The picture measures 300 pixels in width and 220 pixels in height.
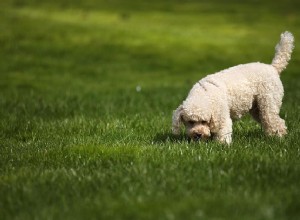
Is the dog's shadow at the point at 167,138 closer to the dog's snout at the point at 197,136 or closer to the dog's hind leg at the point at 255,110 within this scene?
the dog's snout at the point at 197,136

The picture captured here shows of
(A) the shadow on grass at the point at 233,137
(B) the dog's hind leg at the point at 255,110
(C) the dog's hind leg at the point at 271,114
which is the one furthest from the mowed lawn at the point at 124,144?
(B) the dog's hind leg at the point at 255,110

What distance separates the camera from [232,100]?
1042cm

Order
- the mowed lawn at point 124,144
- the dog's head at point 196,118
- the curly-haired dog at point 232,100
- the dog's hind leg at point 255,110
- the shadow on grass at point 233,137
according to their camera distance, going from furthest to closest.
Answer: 1. the dog's hind leg at point 255,110
2. the shadow on grass at point 233,137
3. the curly-haired dog at point 232,100
4. the dog's head at point 196,118
5. the mowed lawn at point 124,144

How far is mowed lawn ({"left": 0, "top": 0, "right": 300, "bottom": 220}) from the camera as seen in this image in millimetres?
6125

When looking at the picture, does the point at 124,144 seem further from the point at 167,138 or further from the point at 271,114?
the point at 271,114

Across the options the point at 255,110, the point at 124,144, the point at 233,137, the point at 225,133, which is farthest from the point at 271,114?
the point at 124,144

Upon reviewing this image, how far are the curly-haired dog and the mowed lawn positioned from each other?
368 mm

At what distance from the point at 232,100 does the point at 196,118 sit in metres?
1.29

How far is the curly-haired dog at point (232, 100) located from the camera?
31.4 feet

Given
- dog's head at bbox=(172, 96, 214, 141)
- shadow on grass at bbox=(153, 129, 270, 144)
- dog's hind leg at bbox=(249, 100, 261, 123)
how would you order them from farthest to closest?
dog's hind leg at bbox=(249, 100, 261, 123) < shadow on grass at bbox=(153, 129, 270, 144) < dog's head at bbox=(172, 96, 214, 141)

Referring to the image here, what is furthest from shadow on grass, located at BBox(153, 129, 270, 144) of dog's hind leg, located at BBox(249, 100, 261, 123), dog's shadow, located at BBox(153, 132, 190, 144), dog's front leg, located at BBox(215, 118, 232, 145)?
dog's hind leg, located at BBox(249, 100, 261, 123)

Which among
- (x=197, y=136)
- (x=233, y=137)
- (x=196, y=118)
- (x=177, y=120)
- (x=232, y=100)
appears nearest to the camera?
(x=196, y=118)

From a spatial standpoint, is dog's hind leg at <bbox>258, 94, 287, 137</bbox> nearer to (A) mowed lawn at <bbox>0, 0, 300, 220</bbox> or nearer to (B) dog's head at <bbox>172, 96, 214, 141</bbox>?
(A) mowed lawn at <bbox>0, 0, 300, 220</bbox>

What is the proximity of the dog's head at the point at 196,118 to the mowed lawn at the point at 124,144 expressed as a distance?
1.20 feet
